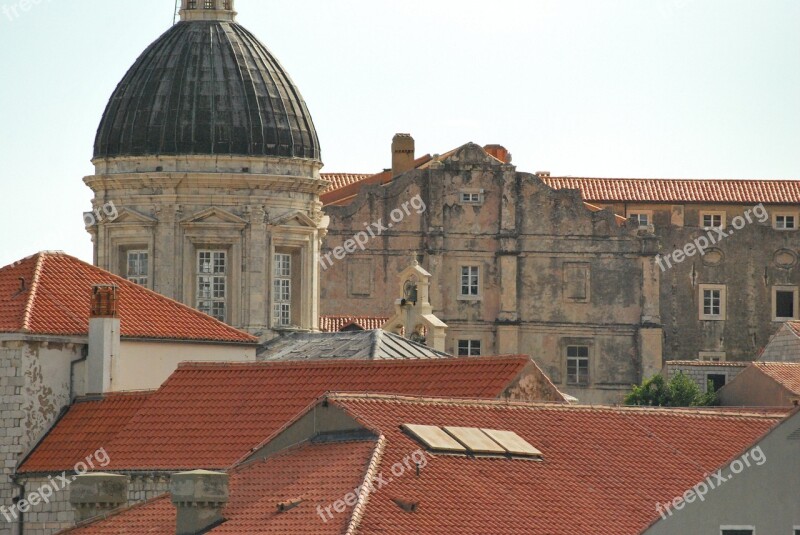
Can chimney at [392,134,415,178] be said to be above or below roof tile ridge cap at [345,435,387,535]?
above

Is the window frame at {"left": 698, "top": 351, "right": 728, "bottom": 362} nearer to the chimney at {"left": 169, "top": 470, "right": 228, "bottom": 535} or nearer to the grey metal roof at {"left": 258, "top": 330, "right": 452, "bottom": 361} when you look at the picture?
the grey metal roof at {"left": 258, "top": 330, "right": 452, "bottom": 361}

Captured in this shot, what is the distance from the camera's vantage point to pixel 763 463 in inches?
1746

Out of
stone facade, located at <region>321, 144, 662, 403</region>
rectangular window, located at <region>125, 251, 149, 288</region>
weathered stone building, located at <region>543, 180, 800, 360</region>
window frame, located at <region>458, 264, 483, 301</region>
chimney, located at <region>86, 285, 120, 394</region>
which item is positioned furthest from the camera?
weathered stone building, located at <region>543, 180, 800, 360</region>

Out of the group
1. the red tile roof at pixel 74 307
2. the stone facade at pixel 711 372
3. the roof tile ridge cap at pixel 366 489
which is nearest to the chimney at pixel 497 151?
the stone facade at pixel 711 372

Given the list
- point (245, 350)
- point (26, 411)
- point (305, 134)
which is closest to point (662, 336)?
point (305, 134)

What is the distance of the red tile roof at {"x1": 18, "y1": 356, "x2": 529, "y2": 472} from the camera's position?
55.4 meters

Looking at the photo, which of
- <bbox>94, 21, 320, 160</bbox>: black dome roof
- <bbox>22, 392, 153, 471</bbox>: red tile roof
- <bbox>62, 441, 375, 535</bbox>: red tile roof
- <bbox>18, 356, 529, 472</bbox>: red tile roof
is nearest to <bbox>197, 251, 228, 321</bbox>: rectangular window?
<bbox>94, 21, 320, 160</bbox>: black dome roof

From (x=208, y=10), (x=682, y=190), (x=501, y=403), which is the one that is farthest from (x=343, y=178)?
(x=501, y=403)

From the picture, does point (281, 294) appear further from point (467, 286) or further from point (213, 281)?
point (467, 286)

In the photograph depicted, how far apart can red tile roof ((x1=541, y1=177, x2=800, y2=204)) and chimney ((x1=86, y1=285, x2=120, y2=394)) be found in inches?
2401

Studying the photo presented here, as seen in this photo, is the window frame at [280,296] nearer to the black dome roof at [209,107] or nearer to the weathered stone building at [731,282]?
the black dome roof at [209,107]

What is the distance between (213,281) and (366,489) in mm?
39569

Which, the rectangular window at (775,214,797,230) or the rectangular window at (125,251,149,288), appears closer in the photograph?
the rectangular window at (125,251,149,288)

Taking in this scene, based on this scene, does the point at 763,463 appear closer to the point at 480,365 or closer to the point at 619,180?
the point at 480,365
